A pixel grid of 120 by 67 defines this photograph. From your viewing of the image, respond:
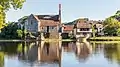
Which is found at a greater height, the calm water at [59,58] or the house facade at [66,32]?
the house facade at [66,32]

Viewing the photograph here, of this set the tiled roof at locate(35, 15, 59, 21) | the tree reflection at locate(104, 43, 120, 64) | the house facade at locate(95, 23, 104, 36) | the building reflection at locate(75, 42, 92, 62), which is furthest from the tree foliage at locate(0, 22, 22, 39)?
the tree reflection at locate(104, 43, 120, 64)

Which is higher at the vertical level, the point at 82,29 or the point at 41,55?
the point at 82,29

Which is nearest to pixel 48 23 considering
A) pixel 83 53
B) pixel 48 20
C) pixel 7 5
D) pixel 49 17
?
pixel 48 20

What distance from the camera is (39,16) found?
90.1 meters

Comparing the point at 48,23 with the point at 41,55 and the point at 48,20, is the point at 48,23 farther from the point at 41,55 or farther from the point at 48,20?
the point at 41,55

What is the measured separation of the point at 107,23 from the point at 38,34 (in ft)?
56.2

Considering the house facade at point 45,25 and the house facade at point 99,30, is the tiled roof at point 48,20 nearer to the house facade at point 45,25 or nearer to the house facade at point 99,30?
the house facade at point 45,25

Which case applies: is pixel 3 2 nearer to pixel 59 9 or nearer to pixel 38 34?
pixel 38 34

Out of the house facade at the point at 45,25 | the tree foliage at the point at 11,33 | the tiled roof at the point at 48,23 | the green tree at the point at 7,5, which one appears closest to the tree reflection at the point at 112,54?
the green tree at the point at 7,5

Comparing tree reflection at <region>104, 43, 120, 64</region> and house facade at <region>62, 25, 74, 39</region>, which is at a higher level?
house facade at <region>62, 25, 74, 39</region>

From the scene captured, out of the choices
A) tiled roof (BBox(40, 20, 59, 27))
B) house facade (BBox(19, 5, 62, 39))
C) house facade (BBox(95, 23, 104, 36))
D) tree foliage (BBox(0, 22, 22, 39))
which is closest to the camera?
tree foliage (BBox(0, 22, 22, 39))

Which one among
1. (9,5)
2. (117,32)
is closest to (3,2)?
(9,5)

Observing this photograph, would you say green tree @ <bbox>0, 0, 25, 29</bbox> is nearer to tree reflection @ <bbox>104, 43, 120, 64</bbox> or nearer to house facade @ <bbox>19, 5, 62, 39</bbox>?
tree reflection @ <bbox>104, 43, 120, 64</bbox>

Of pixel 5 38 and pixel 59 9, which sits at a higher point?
pixel 59 9
